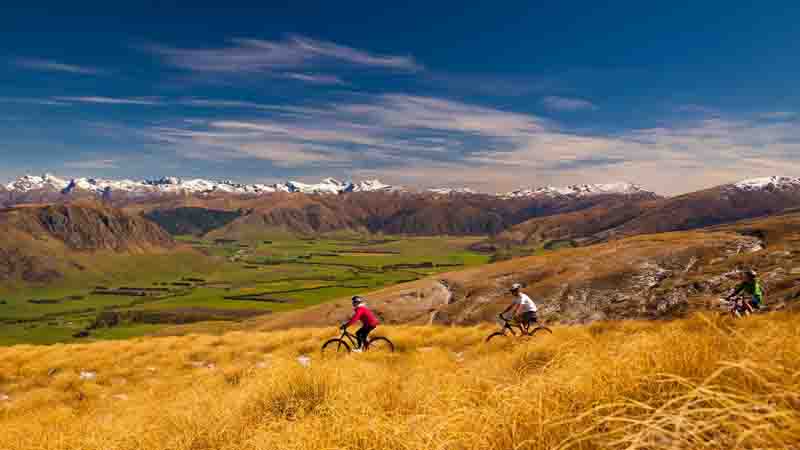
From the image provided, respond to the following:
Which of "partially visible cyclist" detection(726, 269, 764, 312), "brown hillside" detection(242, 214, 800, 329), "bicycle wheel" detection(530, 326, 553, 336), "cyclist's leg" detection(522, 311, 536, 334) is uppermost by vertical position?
"partially visible cyclist" detection(726, 269, 764, 312)

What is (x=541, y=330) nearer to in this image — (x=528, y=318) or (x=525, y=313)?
(x=528, y=318)

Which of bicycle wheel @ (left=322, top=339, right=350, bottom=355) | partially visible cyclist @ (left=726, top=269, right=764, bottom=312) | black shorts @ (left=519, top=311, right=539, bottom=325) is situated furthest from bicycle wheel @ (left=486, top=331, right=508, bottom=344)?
partially visible cyclist @ (left=726, top=269, right=764, bottom=312)

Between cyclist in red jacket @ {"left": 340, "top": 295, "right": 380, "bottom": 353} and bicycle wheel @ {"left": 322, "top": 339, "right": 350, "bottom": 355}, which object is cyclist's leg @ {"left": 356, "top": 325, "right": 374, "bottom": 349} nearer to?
cyclist in red jacket @ {"left": 340, "top": 295, "right": 380, "bottom": 353}

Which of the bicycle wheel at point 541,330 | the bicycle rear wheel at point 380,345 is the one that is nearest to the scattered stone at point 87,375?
the bicycle rear wheel at point 380,345

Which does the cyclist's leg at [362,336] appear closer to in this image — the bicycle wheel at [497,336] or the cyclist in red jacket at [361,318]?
the cyclist in red jacket at [361,318]

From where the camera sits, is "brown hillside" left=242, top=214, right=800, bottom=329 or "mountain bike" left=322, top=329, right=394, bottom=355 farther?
"brown hillside" left=242, top=214, right=800, bottom=329

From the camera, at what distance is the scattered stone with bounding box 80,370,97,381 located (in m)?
17.2

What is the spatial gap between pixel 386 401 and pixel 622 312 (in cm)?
4715

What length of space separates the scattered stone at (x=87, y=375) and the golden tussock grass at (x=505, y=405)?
2128 millimetres

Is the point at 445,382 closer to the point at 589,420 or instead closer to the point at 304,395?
the point at 304,395

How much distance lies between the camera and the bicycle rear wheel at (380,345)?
17.3 metres

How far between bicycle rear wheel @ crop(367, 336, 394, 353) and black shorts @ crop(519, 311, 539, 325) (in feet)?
15.9

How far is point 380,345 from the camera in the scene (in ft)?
60.6

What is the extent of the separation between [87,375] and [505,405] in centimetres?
1865
